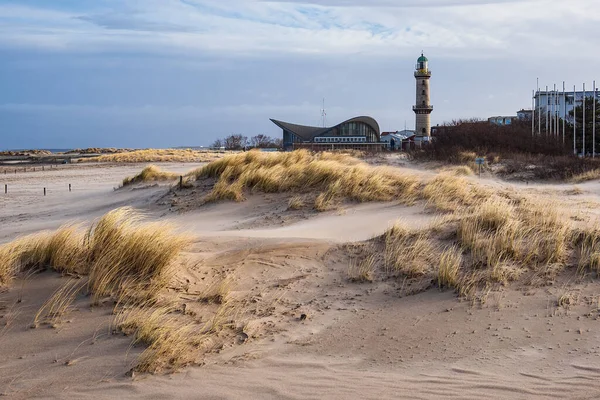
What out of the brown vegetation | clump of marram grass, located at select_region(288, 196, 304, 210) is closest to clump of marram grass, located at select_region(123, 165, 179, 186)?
clump of marram grass, located at select_region(288, 196, 304, 210)

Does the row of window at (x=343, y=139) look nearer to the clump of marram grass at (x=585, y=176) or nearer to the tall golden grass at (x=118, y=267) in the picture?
the clump of marram grass at (x=585, y=176)

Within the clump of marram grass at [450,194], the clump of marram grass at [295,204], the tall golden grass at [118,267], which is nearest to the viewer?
the tall golden grass at [118,267]

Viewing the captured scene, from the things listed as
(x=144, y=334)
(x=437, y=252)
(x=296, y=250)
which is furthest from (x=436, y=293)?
(x=144, y=334)

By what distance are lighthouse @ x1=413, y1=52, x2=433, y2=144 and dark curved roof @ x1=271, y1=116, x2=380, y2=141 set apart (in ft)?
30.7

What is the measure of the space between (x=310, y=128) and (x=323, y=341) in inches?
3122

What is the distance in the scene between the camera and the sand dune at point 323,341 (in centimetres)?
437

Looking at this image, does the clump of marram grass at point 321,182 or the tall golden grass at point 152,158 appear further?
the tall golden grass at point 152,158

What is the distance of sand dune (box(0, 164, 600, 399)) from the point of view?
437cm

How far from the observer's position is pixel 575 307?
19.5ft

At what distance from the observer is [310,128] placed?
8381 cm

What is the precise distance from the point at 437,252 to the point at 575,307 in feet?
6.18

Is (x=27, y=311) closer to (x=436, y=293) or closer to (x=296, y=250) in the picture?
(x=296, y=250)

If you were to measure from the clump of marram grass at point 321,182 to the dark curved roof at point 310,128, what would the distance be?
211 ft

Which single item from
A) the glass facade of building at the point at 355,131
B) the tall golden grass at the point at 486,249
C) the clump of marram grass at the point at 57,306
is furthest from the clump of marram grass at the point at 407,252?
the glass facade of building at the point at 355,131
